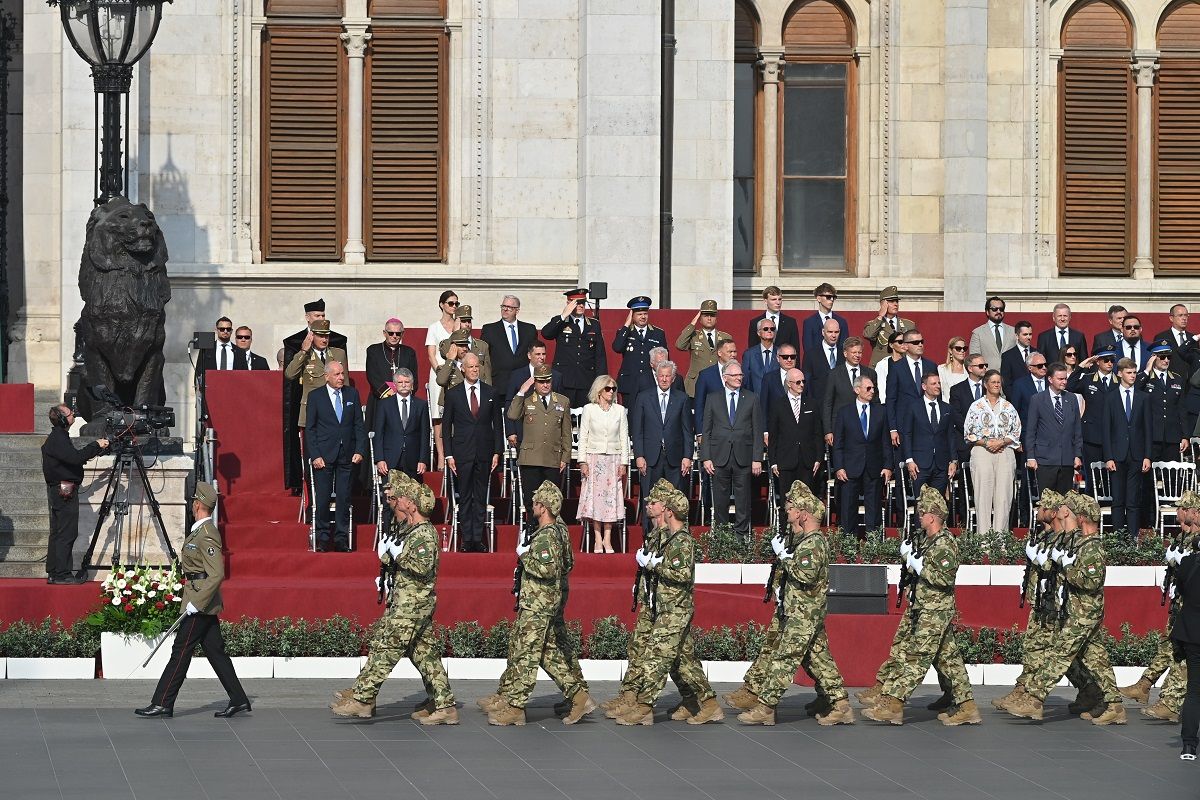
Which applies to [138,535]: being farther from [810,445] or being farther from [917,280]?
[917,280]

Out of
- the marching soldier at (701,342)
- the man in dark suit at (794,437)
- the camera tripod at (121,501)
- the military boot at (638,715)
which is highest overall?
the marching soldier at (701,342)

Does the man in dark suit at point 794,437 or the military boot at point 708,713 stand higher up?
the man in dark suit at point 794,437

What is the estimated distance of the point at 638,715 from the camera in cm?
1659

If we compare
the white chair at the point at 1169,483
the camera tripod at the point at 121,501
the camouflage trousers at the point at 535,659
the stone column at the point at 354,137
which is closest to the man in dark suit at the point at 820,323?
the white chair at the point at 1169,483

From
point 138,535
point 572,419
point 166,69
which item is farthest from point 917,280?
point 138,535

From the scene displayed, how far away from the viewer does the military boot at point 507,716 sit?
16406mm

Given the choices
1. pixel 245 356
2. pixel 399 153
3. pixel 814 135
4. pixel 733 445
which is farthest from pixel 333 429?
pixel 814 135

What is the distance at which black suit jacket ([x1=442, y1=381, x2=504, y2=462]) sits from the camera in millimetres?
21359

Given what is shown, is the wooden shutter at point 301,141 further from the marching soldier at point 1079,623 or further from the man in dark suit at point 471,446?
the marching soldier at point 1079,623

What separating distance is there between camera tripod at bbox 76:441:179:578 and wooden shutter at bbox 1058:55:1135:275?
1505 centimetres

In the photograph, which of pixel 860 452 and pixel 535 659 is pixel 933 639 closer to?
pixel 535 659

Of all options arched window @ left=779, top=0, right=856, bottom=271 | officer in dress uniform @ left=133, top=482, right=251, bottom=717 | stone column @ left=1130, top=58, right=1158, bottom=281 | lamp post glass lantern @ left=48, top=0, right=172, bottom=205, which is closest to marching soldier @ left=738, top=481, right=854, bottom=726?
Result: officer in dress uniform @ left=133, top=482, right=251, bottom=717

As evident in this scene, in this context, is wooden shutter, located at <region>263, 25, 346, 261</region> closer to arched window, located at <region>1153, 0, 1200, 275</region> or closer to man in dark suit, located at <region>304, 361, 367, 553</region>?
man in dark suit, located at <region>304, 361, 367, 553</region>

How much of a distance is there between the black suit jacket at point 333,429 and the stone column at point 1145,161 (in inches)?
541
